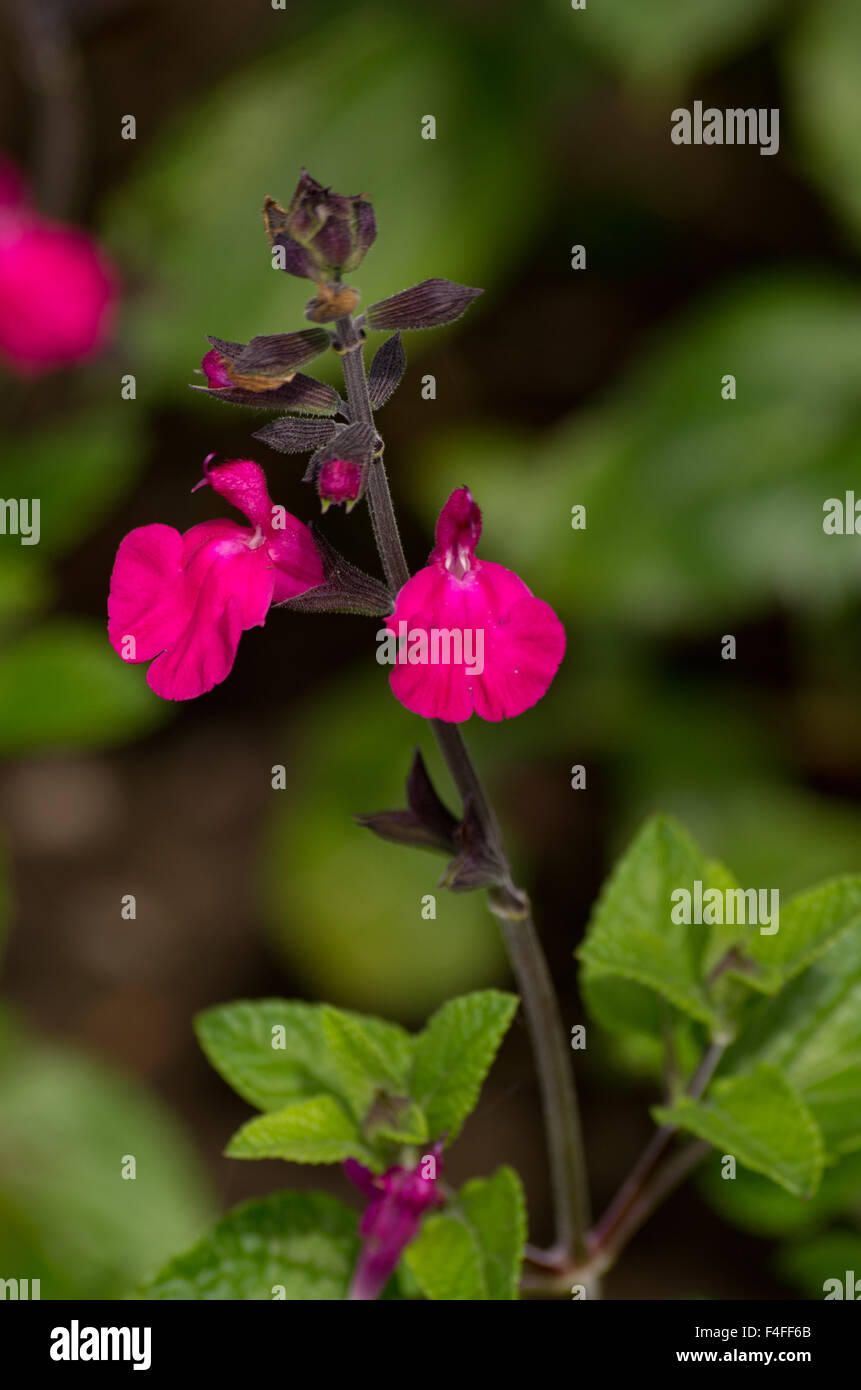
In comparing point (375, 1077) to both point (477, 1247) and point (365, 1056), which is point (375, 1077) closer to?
point (365, 1056)

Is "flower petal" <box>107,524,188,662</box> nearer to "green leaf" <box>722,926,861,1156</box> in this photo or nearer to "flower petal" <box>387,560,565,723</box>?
"flower petal" <box>387,560,565,723</box>

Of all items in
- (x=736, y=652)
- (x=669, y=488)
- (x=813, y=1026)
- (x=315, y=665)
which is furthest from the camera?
(x=315, y=665)

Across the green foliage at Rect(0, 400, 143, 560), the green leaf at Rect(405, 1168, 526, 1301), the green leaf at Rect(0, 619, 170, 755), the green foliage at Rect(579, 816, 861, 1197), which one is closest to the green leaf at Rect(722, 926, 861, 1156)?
the green foliage at Rect(579, 816, 861, 1197)

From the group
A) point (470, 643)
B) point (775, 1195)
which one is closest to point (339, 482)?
point (470, 643)

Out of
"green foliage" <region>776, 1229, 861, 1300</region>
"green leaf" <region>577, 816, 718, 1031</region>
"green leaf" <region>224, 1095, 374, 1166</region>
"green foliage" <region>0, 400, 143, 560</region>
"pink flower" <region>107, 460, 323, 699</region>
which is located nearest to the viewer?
"pink flower" <region>107, 460, 323, 699</region>

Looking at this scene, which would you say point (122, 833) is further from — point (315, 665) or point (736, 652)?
point (736, 652)

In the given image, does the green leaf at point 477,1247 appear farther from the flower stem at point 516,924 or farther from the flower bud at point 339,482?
the flower bud at point 339,482

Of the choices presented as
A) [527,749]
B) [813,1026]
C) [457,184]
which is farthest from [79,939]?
[813,1026]
